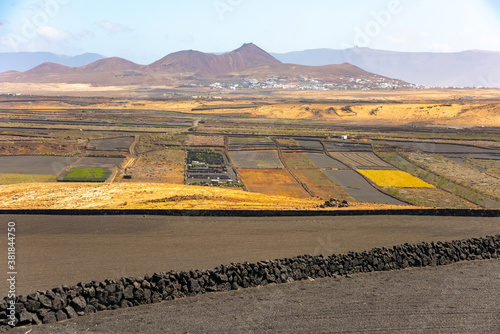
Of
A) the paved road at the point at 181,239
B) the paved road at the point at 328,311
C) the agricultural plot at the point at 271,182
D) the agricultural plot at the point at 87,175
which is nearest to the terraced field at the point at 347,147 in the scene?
the agricultural plot at the point at 271,182

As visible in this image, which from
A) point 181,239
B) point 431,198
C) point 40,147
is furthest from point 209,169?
point 181,239

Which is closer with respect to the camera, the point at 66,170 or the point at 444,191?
the point at 444,191

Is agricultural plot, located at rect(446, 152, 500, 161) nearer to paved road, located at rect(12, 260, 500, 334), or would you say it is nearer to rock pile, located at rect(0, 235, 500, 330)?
rock pile, located at rect(0, 235, 500, 330)

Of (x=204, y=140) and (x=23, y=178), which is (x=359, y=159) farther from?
(x=23, y=178)

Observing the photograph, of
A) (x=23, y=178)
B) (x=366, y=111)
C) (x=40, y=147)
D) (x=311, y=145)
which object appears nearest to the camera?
(x=23, y=178)

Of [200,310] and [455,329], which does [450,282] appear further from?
[200,310]
